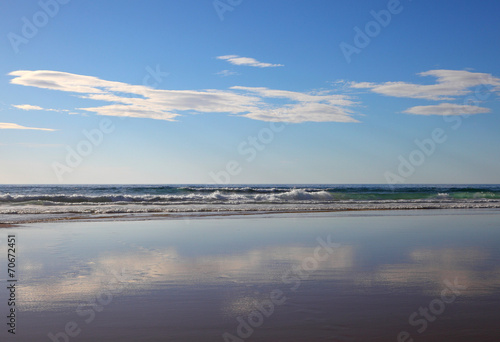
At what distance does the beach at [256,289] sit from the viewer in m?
4.85

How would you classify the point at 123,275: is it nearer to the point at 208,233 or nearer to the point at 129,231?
the point at 208,233

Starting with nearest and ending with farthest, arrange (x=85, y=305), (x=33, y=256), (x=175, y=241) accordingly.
→ (x=85, y=305), (x=33, y=256), (x=175, y=241)

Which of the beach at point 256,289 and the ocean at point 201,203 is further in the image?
the ocean at point 201,203

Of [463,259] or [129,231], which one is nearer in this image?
[463,259]

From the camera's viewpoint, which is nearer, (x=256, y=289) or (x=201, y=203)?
(x=256, y=289)

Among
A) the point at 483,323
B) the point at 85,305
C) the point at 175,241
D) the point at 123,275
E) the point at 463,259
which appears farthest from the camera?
the point at 175,241

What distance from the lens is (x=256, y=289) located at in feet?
21.2

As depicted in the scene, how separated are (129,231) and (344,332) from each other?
33.6 feet

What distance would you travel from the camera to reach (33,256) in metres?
9.33

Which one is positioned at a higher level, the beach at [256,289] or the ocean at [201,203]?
the ocean at [201,203]

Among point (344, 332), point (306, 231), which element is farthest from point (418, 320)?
point (306, 231)

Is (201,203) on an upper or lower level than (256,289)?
upper

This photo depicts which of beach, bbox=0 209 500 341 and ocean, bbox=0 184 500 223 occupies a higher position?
ocean, bbox=0 184 500 223

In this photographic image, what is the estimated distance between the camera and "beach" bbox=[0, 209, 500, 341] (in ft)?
15.9
